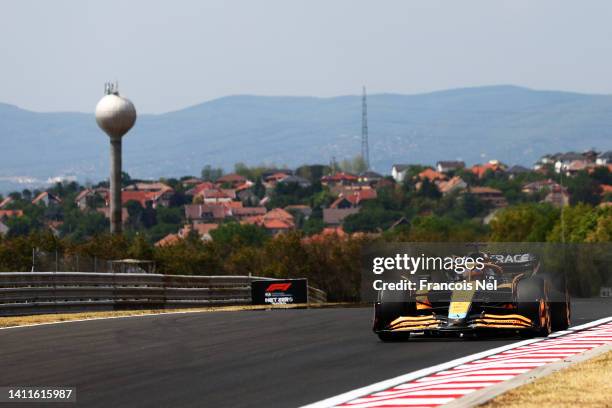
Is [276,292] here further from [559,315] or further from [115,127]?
[115,127]

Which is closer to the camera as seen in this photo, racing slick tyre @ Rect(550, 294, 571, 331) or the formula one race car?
the formula one race car

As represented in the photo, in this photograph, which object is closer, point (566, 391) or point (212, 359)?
point (566, 391)

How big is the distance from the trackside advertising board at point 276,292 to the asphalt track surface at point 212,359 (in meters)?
16.2

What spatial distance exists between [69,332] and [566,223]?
156699 millimetres

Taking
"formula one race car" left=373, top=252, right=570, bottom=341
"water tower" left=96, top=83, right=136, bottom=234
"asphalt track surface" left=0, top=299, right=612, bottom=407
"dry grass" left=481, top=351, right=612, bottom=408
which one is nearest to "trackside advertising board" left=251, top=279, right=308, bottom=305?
"asphalt track surface" left=0, top=299, right=612, bottom=407

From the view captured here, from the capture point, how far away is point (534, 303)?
18.3 metres

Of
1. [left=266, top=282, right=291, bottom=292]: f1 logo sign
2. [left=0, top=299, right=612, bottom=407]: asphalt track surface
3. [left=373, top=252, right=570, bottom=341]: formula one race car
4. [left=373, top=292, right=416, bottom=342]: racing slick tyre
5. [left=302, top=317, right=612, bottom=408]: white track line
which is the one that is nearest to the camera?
[left=302, top=317, right=612, bottom=408]: white track line

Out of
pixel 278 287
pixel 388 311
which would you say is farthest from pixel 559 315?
pixel 278 287

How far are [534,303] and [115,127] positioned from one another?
298 feet

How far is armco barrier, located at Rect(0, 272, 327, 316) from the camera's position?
2741 cm

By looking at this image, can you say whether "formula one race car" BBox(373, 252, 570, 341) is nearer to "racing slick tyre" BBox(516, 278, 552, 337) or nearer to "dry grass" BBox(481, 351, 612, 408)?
"racing slick tyre" BBox(516, 278, 552, 337)

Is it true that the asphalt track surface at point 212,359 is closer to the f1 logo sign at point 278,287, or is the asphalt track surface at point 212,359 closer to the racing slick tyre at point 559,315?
the racing slick tyre at point 559,315

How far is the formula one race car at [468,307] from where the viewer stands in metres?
18.2

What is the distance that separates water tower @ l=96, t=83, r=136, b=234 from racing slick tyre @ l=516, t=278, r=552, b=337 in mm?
87209
